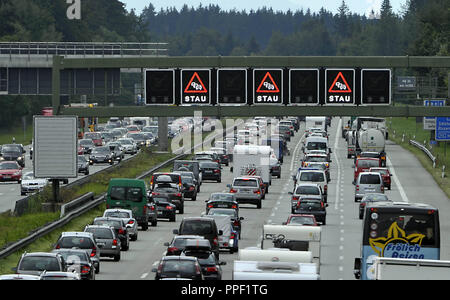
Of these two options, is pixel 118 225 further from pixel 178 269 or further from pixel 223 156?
pixel 223 156

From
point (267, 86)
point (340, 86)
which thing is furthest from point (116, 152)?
point (340, 86)

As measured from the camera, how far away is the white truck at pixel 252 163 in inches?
2881

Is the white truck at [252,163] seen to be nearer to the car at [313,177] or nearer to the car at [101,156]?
the car at [313,177]

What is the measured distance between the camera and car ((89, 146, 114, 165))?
9300 cm

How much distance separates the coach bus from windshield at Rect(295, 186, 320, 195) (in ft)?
92.6

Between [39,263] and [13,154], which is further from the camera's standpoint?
[13,154]

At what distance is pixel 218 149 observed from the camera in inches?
3856

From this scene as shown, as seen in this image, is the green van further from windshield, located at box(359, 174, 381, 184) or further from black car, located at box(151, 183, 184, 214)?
windshield, located at box(359, 174, 381, 184)

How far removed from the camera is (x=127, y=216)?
4672cm

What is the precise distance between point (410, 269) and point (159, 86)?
2967 centimetres

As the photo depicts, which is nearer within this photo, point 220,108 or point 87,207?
point 220,108
